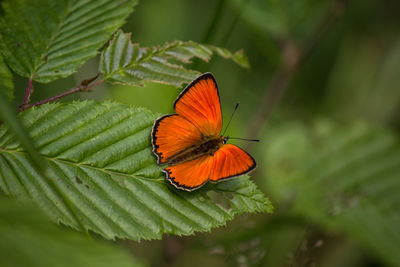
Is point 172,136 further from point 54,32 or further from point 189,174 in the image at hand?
point 54,32

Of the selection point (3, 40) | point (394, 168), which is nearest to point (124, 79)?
point (3, 40)

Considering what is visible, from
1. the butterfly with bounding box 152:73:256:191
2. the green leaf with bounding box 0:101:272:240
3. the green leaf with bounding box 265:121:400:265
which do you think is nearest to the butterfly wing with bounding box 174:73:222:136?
the butterfly with bounding box 152:73:256:191

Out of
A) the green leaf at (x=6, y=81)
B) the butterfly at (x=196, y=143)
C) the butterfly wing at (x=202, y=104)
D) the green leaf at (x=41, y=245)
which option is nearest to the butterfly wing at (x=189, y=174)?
the butterfly at (x=196, y=143)

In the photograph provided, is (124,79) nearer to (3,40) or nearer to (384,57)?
(3,40)

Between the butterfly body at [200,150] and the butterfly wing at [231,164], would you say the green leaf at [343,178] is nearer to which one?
the butterfly body at [200,150]

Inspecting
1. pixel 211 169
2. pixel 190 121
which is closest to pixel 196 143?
pixel 190 121

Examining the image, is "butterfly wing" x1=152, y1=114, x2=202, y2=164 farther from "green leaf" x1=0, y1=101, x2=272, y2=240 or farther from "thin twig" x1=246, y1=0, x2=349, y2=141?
"thin twig" x1=246, y1=0, x2=349, y2=141
